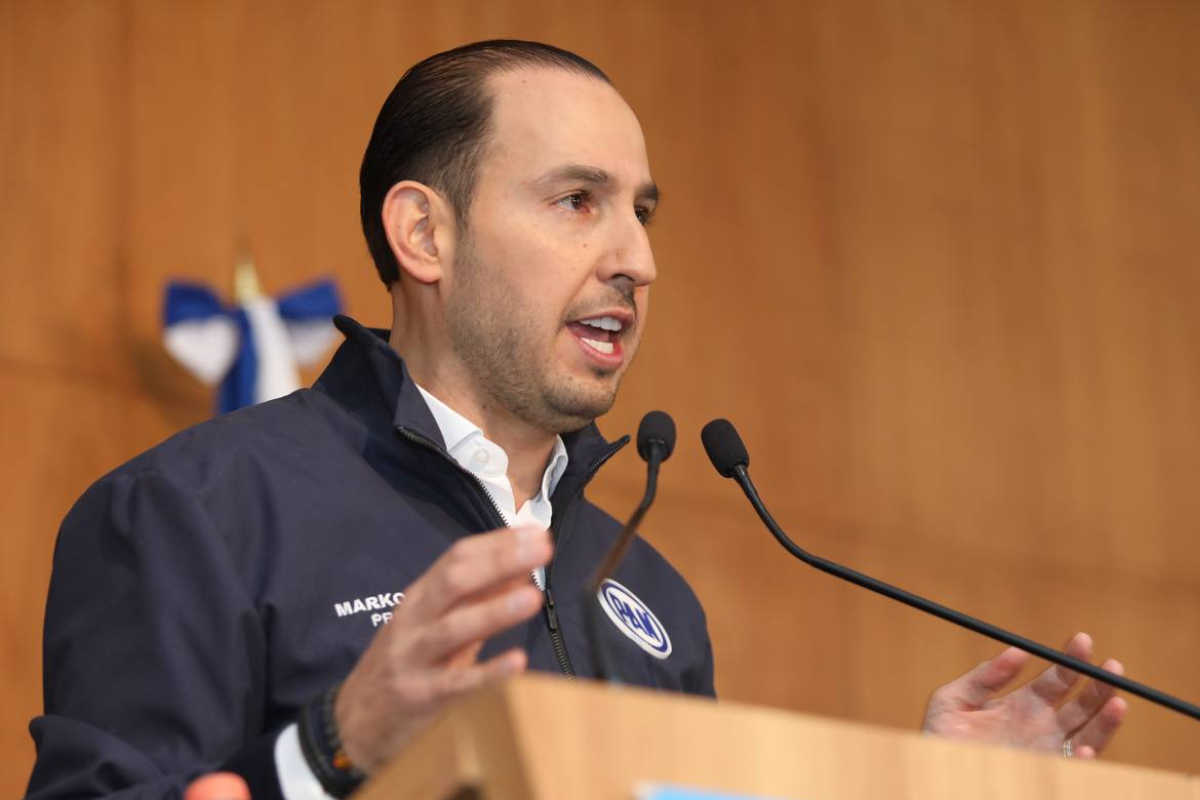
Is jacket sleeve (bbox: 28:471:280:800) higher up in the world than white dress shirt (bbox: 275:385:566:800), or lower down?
lower down

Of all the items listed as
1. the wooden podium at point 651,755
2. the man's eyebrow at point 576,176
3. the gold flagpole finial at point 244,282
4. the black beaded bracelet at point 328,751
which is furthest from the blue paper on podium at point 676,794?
the gold flagpole finial at point 244,282

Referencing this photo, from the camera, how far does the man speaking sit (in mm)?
1511

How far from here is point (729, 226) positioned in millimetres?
4934

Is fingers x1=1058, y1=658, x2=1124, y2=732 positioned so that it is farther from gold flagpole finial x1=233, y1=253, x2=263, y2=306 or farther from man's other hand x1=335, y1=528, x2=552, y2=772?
gold flagpole finial x1=233, y1=253, x2=263, y2=306

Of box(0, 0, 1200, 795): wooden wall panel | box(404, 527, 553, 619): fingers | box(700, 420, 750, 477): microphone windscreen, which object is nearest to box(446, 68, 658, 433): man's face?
box(700, 420, 750, 477): microphone windscreen

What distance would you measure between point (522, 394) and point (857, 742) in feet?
3.65

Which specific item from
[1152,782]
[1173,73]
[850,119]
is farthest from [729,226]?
[1152,782]

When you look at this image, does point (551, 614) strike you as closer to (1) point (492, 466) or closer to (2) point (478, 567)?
(1) point (492, 466)

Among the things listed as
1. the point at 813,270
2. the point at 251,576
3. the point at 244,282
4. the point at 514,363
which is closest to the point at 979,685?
the point at 514,363

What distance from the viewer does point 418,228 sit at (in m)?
2.50

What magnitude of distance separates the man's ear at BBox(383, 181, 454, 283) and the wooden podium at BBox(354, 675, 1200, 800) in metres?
1.29

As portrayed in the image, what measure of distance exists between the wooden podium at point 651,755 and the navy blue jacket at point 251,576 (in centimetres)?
45

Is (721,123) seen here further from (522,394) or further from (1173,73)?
(522,394)

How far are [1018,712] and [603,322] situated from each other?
2.48ft
